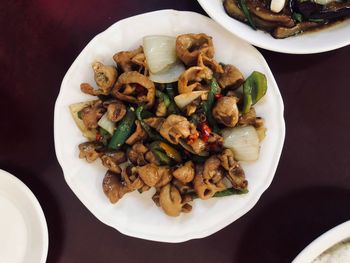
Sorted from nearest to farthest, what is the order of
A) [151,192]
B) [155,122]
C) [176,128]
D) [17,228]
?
[176,128] < [155,122] < [151,192] < [17,228]

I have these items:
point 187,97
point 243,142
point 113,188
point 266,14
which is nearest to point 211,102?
point 187,97

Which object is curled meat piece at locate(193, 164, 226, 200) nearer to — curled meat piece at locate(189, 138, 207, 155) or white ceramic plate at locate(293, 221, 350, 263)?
curled meat piece at locate(189, 138, 207, 155)

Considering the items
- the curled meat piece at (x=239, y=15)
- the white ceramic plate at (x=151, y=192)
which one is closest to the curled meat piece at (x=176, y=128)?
the white ceramic plate at (x=151, y=192)

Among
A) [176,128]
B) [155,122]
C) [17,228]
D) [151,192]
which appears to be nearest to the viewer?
[176,128]

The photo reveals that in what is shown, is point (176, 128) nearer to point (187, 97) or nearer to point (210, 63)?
point (187, 97)

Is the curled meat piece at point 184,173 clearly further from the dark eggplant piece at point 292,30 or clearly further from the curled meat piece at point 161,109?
the dark eggplant piece at point 292,30

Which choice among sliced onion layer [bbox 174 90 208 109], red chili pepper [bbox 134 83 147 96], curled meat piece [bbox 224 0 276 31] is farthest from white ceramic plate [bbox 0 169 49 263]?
curled meat piece [bbox 224 0 276 31]

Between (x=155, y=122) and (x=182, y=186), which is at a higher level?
(x=155, y=122)
